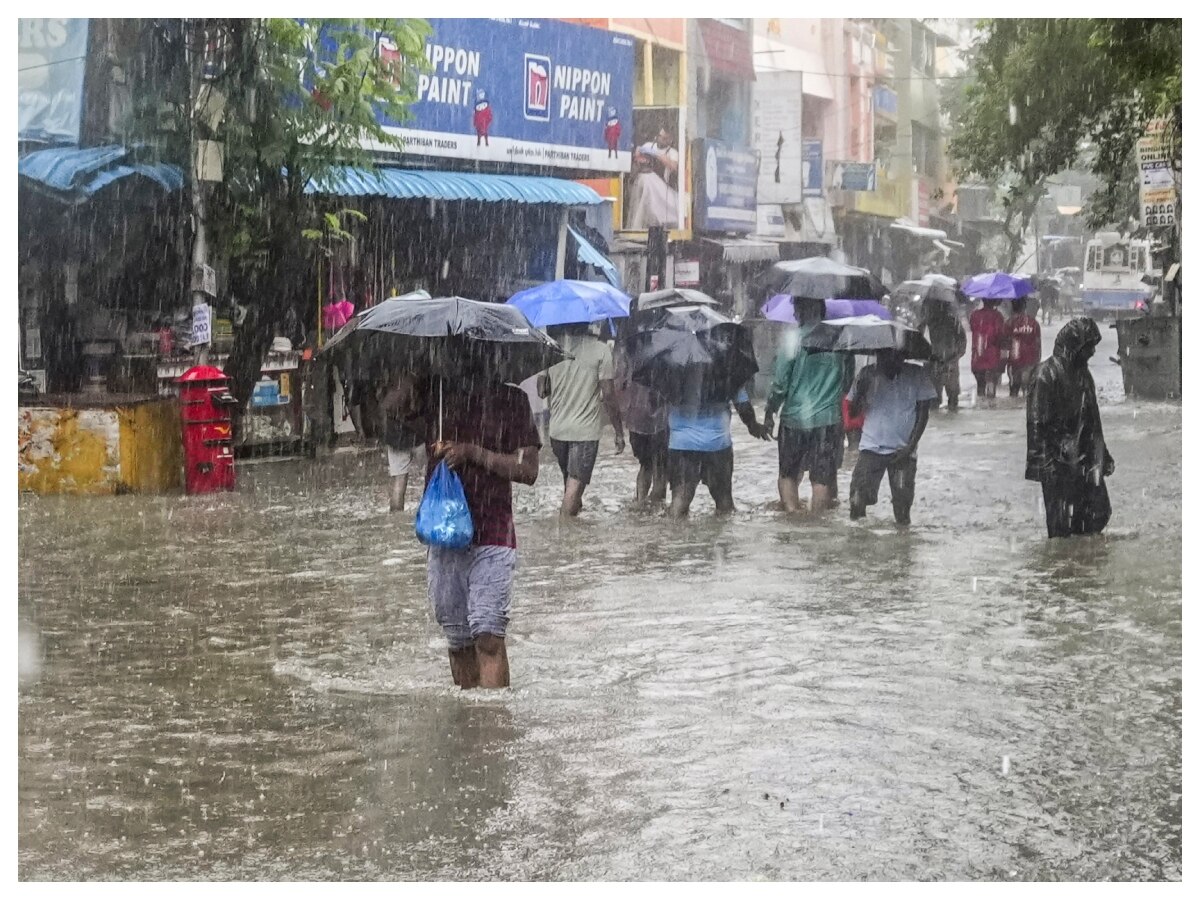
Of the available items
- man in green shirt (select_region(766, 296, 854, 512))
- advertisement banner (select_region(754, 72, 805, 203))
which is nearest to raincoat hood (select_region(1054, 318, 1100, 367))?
man in green shirt (select_region(766, 296, 854, 512))

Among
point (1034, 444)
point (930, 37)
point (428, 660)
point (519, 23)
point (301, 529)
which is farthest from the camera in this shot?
point (930, 37)

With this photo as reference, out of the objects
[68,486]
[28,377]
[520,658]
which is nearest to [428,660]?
[520,658]

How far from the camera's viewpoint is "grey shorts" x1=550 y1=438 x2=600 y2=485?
41.7 feet

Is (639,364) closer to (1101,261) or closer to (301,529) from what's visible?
(301,529)

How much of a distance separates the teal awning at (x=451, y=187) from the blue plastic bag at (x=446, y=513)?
36.0 feet

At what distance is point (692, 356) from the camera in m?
12.3

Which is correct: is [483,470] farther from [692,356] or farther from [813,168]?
[813,168]

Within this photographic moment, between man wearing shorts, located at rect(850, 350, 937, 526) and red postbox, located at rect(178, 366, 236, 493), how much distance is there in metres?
5.19

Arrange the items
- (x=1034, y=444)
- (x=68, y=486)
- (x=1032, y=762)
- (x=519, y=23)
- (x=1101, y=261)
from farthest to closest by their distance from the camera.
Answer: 1. (x=1101, y=261)
2. (x=519, y=23)
3. (x=68, y=486)
4. (x=1034, y=444)
5. (x=1032, y=762)

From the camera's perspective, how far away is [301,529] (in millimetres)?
12352

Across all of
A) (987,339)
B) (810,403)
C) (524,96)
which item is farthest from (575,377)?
(987,339)

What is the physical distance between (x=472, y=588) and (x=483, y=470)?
0.45 metres

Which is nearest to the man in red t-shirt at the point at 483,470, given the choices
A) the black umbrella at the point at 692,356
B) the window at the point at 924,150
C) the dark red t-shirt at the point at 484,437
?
the dark red t-shirt at the point at 484,437

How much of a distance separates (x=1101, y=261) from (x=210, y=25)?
3921 cm
